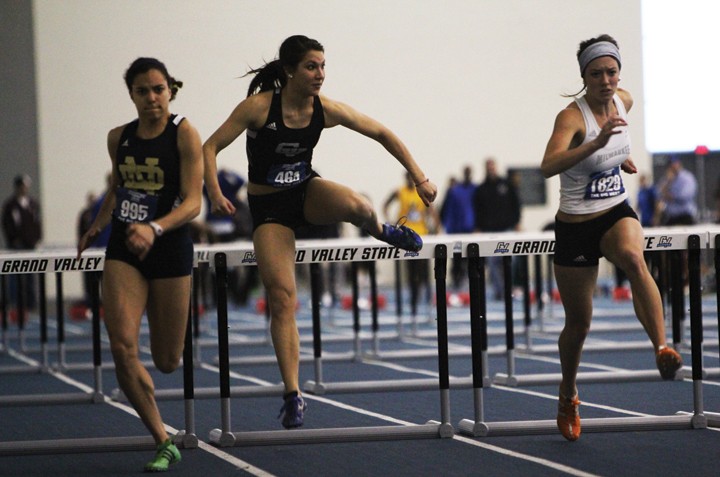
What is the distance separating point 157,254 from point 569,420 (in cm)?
215

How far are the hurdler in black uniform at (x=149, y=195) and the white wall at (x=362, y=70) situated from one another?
633 inches

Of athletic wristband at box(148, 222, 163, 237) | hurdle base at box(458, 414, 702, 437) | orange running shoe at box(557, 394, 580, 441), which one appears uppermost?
athletic wristband at box(148, 222, 163, 237)

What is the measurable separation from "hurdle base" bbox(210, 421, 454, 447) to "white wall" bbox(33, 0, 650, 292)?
1551 cm

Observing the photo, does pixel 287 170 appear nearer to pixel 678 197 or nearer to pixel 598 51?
pixel 598 51

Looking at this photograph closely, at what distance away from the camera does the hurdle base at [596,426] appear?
6.27 m

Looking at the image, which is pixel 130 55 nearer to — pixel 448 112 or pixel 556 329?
pixel 448 112

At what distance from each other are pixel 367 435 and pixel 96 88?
54.5 feet

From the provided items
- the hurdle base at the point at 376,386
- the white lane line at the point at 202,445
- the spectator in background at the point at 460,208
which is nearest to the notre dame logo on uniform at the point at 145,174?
the white lane line at the point at 202,445

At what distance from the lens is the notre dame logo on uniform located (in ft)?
17.7

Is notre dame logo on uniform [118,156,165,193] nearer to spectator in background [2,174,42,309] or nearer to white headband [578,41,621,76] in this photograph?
white headband [578,41,621,76]

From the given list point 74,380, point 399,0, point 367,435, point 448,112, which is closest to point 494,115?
point 448,112

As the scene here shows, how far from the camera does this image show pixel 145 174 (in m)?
5.40

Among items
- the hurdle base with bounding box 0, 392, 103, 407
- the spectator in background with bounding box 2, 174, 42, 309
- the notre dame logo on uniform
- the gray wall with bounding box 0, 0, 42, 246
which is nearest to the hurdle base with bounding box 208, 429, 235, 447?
the notre dame logo on uniform

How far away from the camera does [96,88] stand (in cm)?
2177
